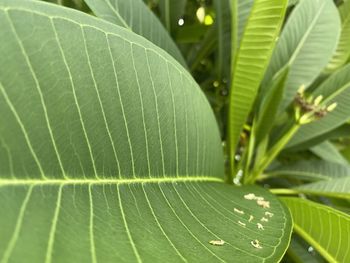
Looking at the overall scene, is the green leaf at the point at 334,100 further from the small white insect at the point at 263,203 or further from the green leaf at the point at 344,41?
the small white insect at the point at 263,203

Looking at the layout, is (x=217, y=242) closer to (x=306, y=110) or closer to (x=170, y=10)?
(x=306, y=110)

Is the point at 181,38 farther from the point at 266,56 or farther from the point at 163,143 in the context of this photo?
the point at 163,143

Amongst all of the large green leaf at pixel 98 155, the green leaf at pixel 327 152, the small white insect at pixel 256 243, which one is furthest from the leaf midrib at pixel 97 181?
the green leaf at pixel 327 152

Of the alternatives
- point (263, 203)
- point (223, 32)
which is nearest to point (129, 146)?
point (263, 203)

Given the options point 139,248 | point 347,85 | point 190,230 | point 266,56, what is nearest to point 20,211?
point 139,248

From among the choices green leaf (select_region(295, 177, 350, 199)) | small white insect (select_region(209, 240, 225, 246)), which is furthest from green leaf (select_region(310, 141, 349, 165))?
small white insect (select_region(209, 240, 225, 246))

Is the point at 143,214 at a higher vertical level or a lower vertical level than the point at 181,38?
lower
